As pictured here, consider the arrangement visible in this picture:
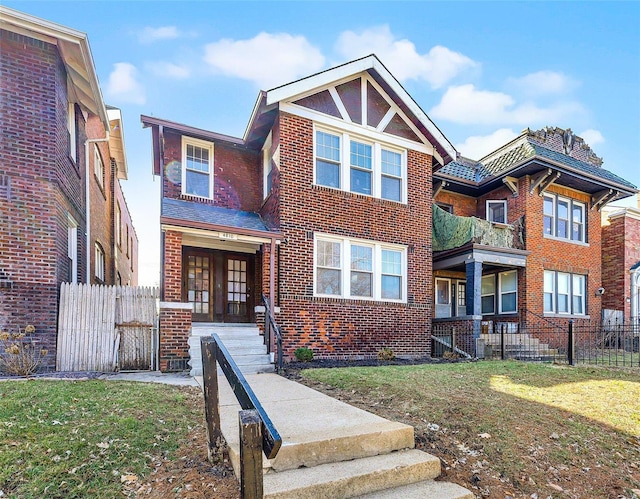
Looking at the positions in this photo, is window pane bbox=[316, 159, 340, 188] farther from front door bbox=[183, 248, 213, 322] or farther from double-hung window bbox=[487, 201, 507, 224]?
double-hung window bbox=[487, 201, 507, 224]

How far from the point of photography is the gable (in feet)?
34.7

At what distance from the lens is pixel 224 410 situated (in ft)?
14.9

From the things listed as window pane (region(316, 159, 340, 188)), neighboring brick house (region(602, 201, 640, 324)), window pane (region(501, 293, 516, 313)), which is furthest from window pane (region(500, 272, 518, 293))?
window pane (region(316, 159, 340, 188))

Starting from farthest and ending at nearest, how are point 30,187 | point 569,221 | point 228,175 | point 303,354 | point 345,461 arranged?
1. point 569,221
2. point 228,175
3. point 303,354
4. point 30,187
5. point 345,461

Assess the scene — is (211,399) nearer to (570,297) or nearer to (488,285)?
(488,285)

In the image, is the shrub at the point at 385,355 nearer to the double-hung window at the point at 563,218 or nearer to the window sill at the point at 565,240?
the window sill at the point at 565,240

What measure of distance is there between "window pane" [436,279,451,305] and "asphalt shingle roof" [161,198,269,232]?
7829mm

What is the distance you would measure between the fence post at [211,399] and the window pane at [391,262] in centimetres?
832

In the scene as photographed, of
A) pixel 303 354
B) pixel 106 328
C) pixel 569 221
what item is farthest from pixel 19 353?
pixel 569 221

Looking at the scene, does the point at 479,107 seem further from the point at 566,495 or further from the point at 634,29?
the point at 566,495

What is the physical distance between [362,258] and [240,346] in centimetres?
419

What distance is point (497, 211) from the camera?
48.7 feet

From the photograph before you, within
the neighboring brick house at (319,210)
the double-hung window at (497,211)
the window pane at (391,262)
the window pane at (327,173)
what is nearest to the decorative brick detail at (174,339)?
the neighboring brick house at (319,210)

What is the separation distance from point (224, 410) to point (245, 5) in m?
9.46
